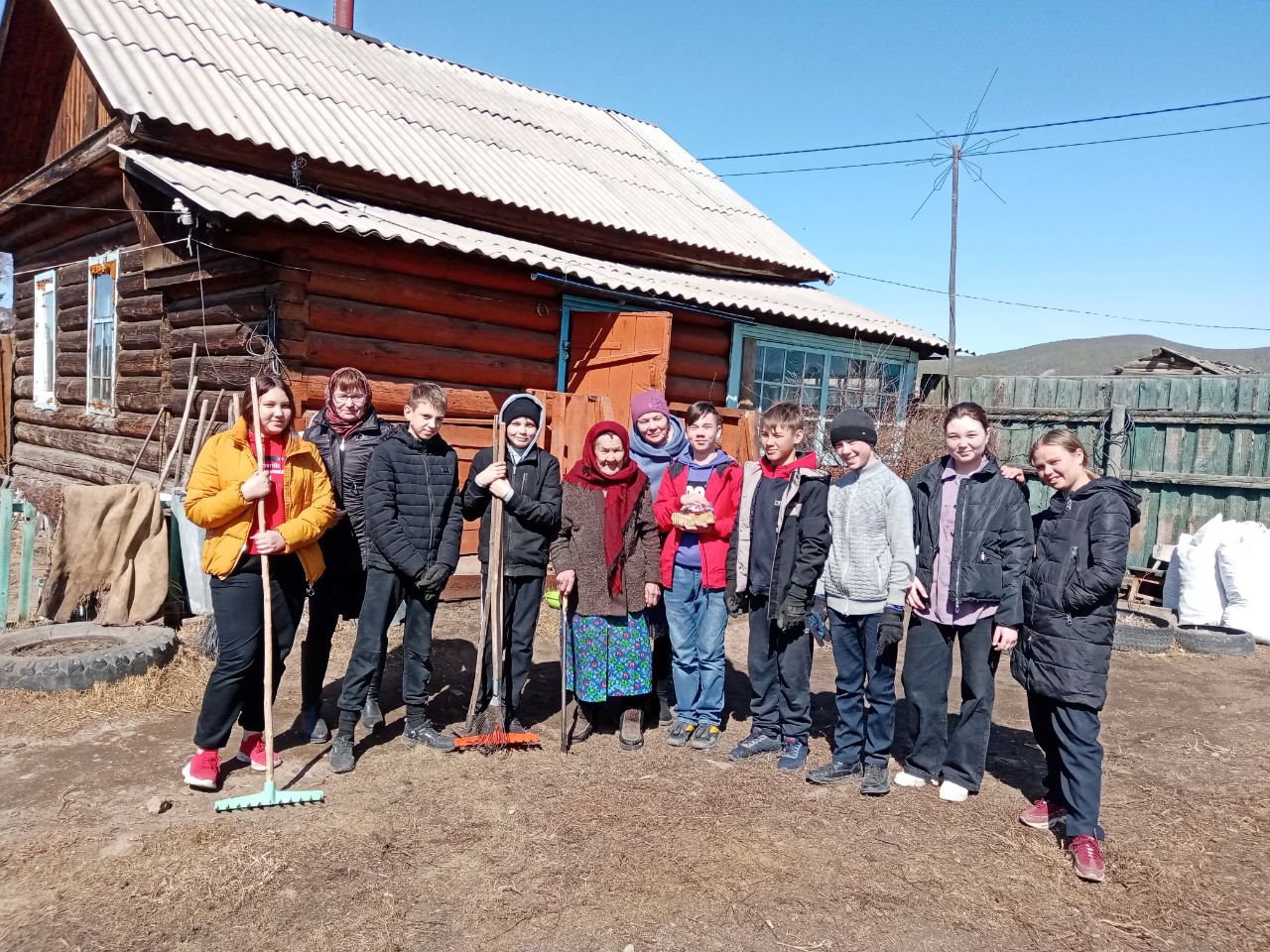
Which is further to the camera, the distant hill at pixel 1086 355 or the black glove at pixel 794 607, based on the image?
the distant hill at pixel 1086 355

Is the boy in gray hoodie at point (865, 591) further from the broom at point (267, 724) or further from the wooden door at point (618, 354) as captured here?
the wooden door at point (618, 354)

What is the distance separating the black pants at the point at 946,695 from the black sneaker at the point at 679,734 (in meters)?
1.15

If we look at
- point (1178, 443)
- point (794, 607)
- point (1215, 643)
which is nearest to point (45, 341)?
point (794, 607)

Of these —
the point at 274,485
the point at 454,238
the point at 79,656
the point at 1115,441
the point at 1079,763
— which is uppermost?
the point at 454,238

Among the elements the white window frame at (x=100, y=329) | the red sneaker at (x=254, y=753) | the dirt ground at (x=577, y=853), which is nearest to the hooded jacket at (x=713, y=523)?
the dirt ground at (x=577, y=853)

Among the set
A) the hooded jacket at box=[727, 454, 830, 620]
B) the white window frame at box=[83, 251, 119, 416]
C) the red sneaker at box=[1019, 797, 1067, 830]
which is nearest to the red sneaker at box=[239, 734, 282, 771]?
Result: the hooded jacket at box=[727, 454, 830, 620]

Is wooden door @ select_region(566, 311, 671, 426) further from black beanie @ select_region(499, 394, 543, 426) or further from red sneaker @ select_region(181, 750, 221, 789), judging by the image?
red sneaker @ select_region(181, 750, 221, 789)

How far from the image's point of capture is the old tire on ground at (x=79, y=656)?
468 cm

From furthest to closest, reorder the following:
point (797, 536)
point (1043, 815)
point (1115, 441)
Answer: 1. point (1115, 441)
2. point (797, 536)
3. point (1043, 815)

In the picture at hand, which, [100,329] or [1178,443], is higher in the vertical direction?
[100,329]

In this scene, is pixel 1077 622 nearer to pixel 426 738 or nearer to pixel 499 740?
pixel 499 740

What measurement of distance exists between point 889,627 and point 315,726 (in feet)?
9.34

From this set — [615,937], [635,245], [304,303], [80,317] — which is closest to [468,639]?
[304,303]

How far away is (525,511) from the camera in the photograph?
4.37m
